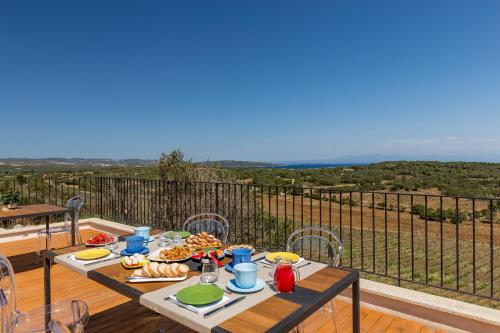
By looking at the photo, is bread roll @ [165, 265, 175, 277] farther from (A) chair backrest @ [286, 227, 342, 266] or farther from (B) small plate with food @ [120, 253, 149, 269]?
(A) chair backrest @ [286, 227, 342, 266]

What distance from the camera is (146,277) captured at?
4.80 ft

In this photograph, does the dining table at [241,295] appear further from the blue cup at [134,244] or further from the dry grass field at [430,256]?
the dry grass field at [430,256]

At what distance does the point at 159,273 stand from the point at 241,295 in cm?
45

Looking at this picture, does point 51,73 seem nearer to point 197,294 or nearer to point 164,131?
point 164,131

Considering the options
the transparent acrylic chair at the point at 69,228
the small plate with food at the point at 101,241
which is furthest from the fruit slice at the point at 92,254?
the transparent acrylic chair at the point at 69,228

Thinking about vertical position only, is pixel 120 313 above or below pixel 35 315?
below

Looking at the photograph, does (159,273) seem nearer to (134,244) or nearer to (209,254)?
(209,254)

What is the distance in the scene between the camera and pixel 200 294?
1.24 metres

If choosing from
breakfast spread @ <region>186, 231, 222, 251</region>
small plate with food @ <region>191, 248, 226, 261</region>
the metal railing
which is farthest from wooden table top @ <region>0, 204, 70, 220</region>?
small plate with food @ <region>191, 248, 226, 261</region>

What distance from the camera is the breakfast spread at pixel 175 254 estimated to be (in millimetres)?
1717

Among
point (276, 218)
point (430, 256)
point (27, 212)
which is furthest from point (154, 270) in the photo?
point (430, 256)

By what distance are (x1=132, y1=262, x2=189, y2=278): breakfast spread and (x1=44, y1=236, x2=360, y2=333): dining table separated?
0.05 metres

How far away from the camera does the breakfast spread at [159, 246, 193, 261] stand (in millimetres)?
1717

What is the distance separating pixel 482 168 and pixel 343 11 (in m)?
28.2
